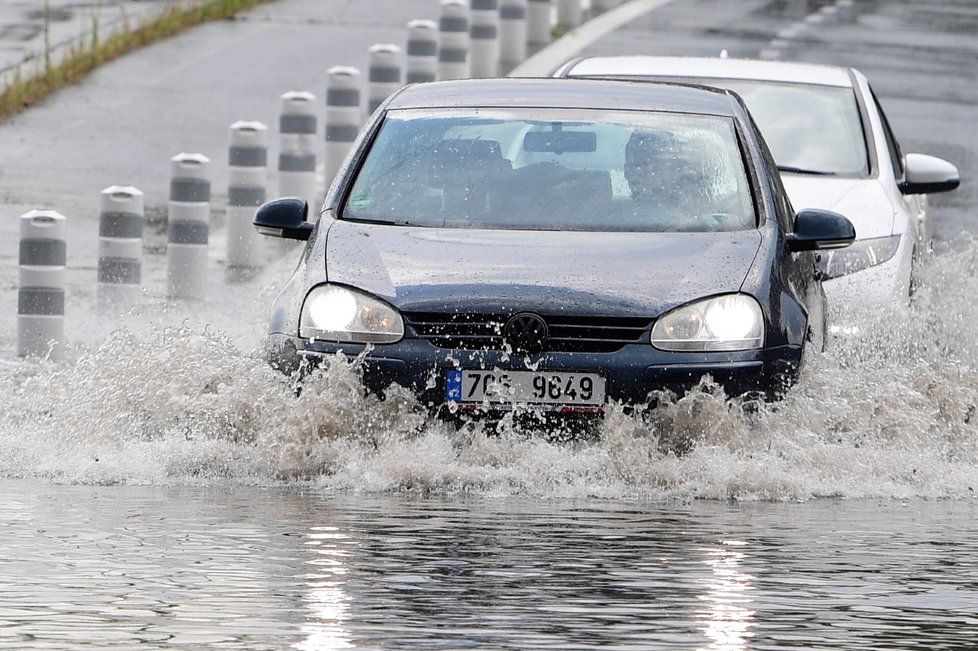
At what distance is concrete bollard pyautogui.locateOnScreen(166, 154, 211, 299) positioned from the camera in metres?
15.5

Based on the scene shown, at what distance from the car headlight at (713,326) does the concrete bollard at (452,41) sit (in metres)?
14.8

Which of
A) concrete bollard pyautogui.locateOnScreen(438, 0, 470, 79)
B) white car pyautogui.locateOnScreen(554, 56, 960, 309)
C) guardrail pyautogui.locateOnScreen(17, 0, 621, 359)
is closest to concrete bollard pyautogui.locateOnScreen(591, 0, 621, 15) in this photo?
concrete bollard pyautogui.locateOnScreen(438, 0, 470, 79)

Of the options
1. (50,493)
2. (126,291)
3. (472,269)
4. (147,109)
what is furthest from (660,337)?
(147,109)

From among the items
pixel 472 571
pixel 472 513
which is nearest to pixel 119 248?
pixel 472 513

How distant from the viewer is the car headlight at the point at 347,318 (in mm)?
8695

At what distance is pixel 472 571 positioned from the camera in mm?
6801

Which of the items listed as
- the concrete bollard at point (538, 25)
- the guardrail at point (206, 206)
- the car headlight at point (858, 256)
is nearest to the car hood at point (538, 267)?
the car headlight at point (858, 256)

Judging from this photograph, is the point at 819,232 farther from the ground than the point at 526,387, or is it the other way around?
the point at 819,232

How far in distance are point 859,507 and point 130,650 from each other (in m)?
3.44

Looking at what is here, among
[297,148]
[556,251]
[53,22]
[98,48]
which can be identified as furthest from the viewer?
[53,22]

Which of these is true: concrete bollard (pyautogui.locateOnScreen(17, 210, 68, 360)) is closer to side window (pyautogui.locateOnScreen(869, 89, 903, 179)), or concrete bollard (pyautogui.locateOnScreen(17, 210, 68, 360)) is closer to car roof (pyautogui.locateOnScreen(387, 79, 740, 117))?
car roof (pyautogui.locateOnScreen(387, 79, 740, 117))

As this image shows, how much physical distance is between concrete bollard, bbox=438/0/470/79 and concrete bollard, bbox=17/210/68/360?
1067 centimetres

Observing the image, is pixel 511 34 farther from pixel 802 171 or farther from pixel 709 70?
pixel 802 171

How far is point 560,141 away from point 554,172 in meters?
0.22
